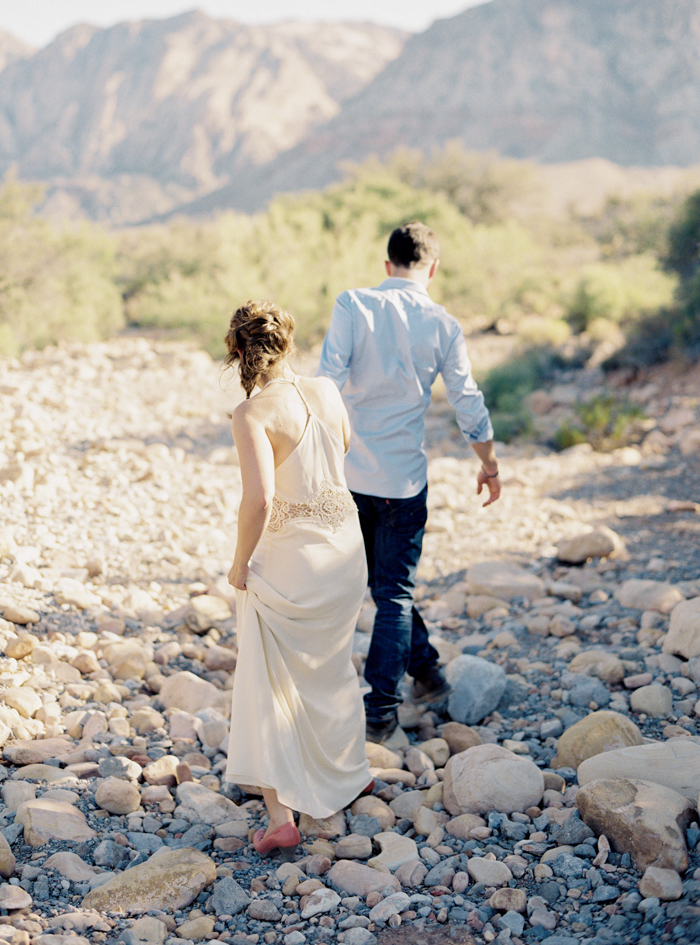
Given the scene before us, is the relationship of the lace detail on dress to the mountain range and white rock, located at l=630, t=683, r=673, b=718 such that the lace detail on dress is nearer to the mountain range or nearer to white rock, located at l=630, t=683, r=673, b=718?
white rock, located at l=630, t=683, r=673, b=718

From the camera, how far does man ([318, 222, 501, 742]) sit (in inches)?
120

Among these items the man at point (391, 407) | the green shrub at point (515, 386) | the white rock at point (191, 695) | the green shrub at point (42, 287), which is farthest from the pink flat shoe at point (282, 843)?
the green shrub at point (42, 287)

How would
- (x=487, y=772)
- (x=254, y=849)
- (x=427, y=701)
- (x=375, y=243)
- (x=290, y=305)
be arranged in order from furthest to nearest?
(x=375, y=243) < (x=290, y=305) < (x=427, y=701) < (x=487, y=772) < (x=254, y=849)

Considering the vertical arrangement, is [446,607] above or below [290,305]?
below

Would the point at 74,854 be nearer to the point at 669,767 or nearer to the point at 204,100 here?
the point at 669,767

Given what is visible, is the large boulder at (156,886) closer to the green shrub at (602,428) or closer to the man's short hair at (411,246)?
the man's short hair at (411,246)

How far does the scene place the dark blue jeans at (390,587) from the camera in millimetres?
3100

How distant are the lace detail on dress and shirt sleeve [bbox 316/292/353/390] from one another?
1.90ft

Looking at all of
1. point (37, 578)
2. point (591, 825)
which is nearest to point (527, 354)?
point (37, 578)

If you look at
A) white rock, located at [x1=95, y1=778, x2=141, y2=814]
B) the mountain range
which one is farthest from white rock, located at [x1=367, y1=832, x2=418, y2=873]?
the mountain range

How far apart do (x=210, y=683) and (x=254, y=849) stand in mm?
1178

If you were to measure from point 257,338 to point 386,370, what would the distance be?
77 cm

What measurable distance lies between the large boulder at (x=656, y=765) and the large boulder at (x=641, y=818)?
0.11 meters

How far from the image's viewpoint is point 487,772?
108 inches
